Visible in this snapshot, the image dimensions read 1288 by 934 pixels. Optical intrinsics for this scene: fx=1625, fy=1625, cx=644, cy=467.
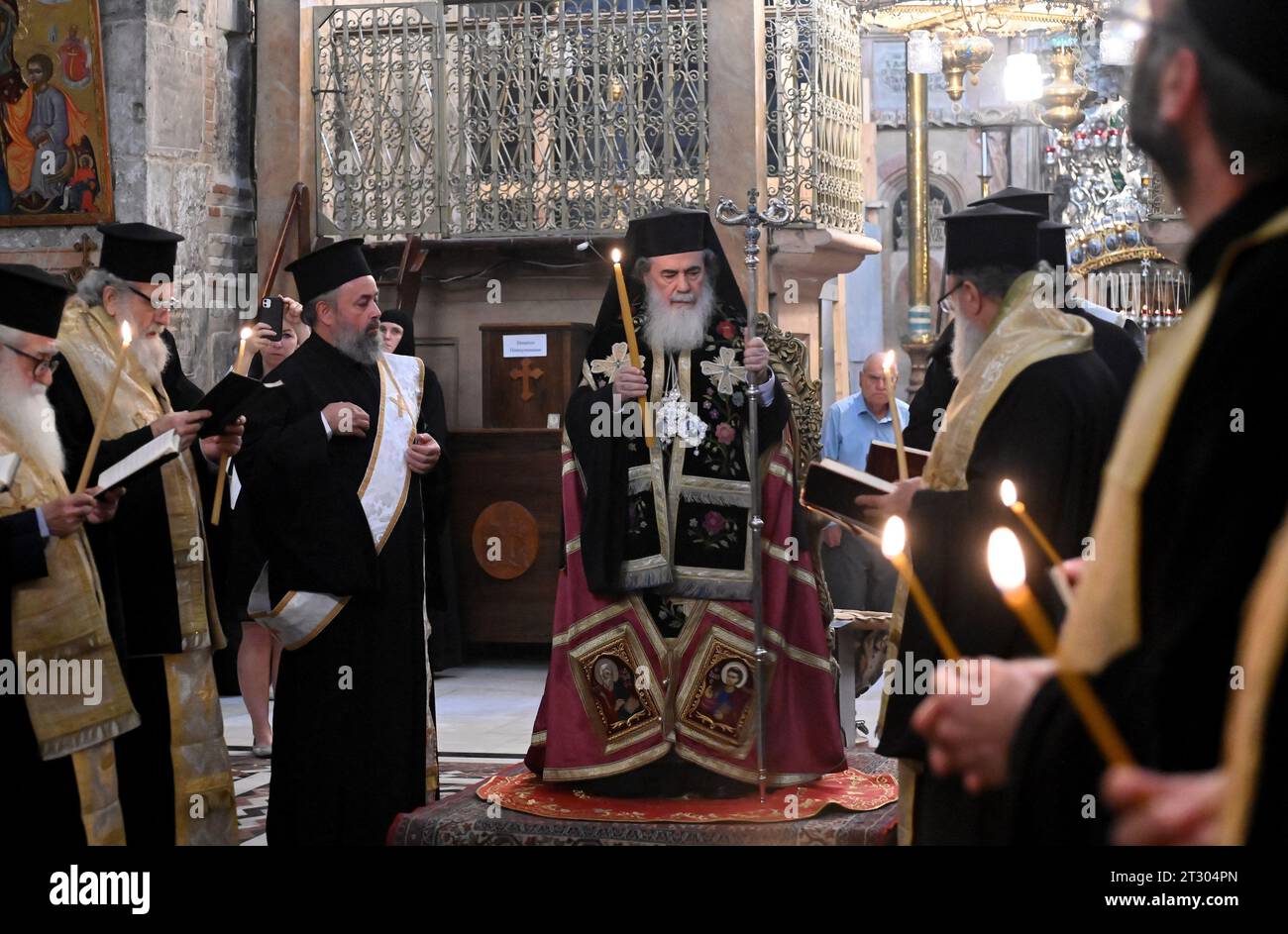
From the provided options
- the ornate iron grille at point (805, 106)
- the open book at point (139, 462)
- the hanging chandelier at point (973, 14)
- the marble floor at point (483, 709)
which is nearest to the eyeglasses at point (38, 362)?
the open book at point (139, 462)

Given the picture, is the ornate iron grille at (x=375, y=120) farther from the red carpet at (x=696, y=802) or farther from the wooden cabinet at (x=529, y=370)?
the red carpet at (x=696, y=802)

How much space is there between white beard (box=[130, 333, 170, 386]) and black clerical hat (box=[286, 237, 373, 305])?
1.94ft

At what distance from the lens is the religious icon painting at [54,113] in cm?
926

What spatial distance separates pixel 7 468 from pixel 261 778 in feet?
10.6

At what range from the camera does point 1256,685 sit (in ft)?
4.56

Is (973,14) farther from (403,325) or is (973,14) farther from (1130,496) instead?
(1130,496)

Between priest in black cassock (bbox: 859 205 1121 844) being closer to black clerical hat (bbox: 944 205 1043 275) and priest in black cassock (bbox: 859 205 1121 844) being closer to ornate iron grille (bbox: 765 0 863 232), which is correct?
black clerical hat (bbox: 944 205 1043 275)

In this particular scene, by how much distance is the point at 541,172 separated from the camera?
34.3ft

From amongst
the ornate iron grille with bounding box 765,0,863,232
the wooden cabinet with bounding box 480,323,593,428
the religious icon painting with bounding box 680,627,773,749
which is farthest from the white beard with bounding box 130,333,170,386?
the ornate iron grille with bounding box 765,0,863,232

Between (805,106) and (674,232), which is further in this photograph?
(805,106)

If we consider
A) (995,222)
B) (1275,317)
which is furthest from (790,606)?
(1275,317)

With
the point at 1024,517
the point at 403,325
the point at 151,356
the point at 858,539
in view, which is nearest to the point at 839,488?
the point at 1024,517

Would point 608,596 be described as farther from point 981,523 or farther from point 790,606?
point 981,523
